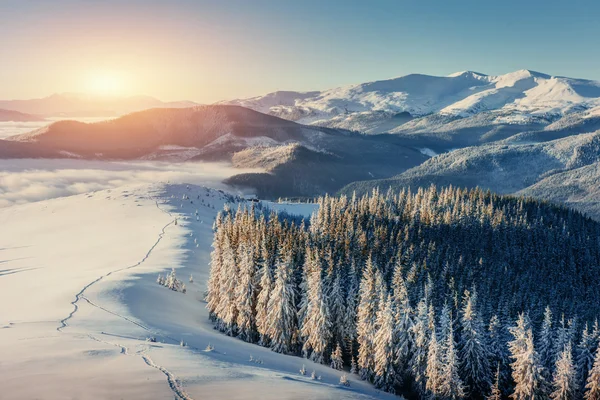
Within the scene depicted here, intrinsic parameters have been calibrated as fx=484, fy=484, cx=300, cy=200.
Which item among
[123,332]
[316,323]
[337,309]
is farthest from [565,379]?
[123,332]

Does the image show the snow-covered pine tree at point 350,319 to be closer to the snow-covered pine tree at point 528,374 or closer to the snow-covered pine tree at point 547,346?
the snow-covered pine tree at point 528,374

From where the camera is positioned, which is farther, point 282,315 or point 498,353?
point 282,315

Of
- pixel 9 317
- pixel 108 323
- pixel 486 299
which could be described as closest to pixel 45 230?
pixel 9 317

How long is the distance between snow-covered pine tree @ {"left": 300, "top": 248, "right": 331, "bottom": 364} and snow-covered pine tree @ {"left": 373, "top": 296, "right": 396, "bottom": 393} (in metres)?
7.73

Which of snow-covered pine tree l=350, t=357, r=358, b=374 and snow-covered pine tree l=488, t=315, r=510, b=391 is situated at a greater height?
snow-covered pine tree l=488, t=315, r=510, b=391

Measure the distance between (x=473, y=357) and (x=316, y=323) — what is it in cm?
2027

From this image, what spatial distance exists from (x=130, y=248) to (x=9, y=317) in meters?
59.5

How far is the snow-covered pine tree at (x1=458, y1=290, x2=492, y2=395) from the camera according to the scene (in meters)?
59.7

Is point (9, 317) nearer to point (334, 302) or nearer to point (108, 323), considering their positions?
point (108, 323)

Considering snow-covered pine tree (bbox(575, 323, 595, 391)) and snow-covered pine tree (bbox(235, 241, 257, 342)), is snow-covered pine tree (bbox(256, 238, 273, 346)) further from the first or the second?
snow-covered pine tree (bbox(575, 323, 595, 391))

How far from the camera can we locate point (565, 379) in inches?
2169

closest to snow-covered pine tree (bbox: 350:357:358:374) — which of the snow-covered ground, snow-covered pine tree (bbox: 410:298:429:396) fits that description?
the snow-covered ground

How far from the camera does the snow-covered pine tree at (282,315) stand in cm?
6788

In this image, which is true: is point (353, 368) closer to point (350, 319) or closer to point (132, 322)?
point (350, 319)
